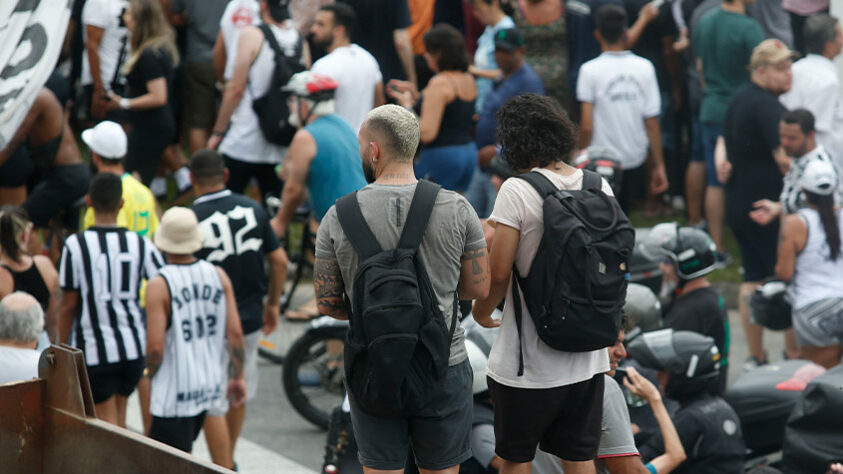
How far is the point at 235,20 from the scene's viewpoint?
9836 millimetres

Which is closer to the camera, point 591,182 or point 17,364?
point 591,182

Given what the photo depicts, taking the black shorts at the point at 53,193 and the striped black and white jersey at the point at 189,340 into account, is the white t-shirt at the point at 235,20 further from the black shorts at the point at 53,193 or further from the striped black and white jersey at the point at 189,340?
the striped black and white jersey at the point at 189,340

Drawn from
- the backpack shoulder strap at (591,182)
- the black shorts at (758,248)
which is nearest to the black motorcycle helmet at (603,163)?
the black shorts at (758,248)

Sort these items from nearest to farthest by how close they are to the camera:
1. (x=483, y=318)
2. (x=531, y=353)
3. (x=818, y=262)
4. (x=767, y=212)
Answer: (x=531, y=353) → (x=483, y=318) → (x=818, y=262) → (x=767, y=212)

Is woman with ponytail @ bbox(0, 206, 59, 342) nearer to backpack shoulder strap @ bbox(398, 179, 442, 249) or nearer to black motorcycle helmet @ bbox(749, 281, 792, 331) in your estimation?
backpack shoulder strap @ bbox(398, 179, 442, 249)

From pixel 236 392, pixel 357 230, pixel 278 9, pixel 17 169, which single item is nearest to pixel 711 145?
pixel 278 9

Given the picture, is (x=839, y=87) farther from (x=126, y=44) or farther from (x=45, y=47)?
(x=45, y=47)

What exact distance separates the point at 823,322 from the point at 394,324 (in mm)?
4815

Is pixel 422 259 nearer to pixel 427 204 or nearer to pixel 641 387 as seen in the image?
pixel 427 204

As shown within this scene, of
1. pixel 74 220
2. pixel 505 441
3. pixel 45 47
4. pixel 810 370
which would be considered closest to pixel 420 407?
pixel 505 441

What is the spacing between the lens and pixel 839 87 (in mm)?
10211

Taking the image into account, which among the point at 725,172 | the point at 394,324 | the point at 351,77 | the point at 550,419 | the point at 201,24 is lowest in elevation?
the point at 725,172

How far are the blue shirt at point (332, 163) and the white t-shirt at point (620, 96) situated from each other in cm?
287

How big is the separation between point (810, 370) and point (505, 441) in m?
3.04
